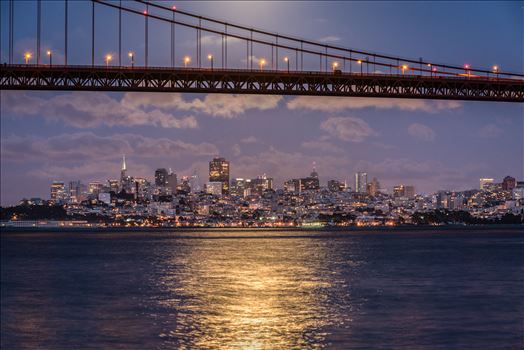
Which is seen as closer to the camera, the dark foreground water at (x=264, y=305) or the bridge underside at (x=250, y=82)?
the dark foreground water at (x=264, y=305)

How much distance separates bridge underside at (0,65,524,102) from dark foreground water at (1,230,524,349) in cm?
1333

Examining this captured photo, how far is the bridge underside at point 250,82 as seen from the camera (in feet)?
176

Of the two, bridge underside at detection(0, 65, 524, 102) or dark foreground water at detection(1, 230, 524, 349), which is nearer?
dark foreground water at detection(1, 230, 524, 349)

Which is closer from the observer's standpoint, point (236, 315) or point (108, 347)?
point (108, 347)

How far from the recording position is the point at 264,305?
25.4 metres

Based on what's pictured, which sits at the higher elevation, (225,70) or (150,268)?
(225,70)

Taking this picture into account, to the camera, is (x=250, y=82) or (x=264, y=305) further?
(x=250, y=82)

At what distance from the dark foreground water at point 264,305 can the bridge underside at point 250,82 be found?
13.3 meters

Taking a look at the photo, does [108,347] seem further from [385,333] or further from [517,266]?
[517,266]

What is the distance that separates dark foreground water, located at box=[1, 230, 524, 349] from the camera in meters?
19.2

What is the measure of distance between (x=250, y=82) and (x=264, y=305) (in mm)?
32377

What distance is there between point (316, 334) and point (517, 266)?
25.9 meters

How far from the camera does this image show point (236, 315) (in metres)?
23.1

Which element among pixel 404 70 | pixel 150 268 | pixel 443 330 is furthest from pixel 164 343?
pixel 404 70
